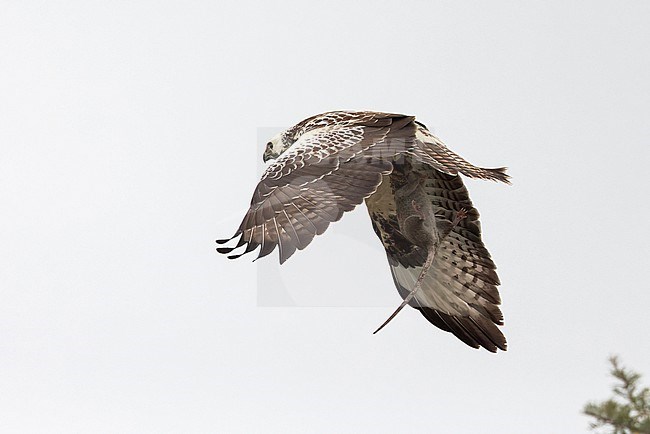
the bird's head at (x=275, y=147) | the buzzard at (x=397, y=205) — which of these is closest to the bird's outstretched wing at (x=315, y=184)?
the buzzard at (x=397, y=205)

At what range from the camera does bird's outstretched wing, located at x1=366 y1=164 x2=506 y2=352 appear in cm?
1279

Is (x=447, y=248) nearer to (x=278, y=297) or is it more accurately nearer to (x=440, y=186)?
(x=440, y=186)

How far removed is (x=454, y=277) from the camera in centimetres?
1313

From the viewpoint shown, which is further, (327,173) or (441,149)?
(441,149)

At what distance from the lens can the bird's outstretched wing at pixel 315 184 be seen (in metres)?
9.36

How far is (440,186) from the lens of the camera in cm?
1219

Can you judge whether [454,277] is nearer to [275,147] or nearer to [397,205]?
[397,205]

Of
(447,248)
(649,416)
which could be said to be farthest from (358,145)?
(649,416)

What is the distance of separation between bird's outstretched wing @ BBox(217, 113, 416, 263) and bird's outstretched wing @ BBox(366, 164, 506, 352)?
1.37 metres

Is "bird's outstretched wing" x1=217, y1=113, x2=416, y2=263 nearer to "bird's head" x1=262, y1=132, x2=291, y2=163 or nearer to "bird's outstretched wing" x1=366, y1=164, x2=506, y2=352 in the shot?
"bird's outstretched wing" x1=366, y1=164, x2=506, y2=352

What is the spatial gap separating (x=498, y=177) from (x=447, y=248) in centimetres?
195

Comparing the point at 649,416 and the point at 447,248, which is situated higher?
the point at 447,248

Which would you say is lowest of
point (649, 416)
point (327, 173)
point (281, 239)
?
point (649, 416)

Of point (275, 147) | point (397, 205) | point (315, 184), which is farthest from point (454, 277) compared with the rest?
point (315, 184)
